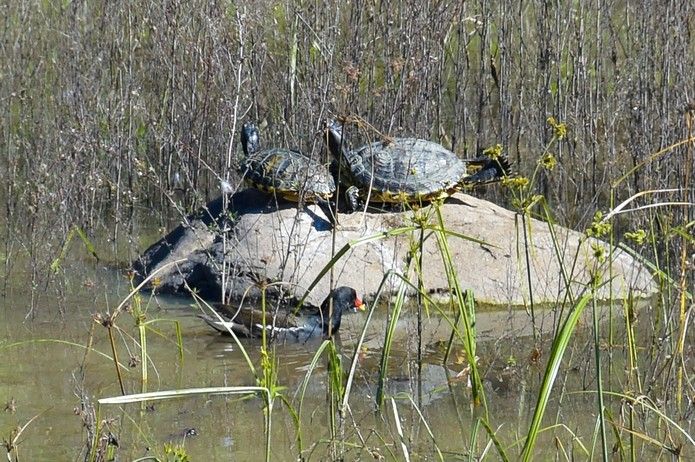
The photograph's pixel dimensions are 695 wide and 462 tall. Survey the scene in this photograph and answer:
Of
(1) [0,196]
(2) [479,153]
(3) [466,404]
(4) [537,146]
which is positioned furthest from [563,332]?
(1) [0,196]

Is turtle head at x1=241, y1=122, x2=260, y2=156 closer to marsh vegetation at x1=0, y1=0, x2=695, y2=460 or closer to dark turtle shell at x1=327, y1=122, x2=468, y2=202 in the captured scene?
marsh vegetation at x1=0, y1=0, x2=695, y2=460

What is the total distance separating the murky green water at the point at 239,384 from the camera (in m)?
4.61

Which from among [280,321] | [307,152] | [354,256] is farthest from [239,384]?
[307,152]

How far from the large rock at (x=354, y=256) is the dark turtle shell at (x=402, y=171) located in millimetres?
181

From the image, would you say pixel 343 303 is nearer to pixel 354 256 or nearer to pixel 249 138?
pixel 354 256

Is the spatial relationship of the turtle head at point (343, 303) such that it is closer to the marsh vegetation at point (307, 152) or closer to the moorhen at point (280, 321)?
the moorhen at point (280, 321)

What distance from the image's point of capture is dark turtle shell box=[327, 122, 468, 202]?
7.94 m

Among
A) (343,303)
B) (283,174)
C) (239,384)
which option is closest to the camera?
(239,384)

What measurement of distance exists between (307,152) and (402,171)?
1.03m

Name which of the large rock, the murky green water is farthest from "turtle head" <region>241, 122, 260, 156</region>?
the murky green water

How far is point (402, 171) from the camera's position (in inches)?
315

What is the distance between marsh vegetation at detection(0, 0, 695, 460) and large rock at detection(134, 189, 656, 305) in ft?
0.68

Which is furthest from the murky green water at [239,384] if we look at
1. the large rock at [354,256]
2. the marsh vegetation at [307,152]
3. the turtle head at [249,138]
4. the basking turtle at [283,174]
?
the turtle head at [249,138]

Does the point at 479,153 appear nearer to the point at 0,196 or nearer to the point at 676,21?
the point at 676,21
